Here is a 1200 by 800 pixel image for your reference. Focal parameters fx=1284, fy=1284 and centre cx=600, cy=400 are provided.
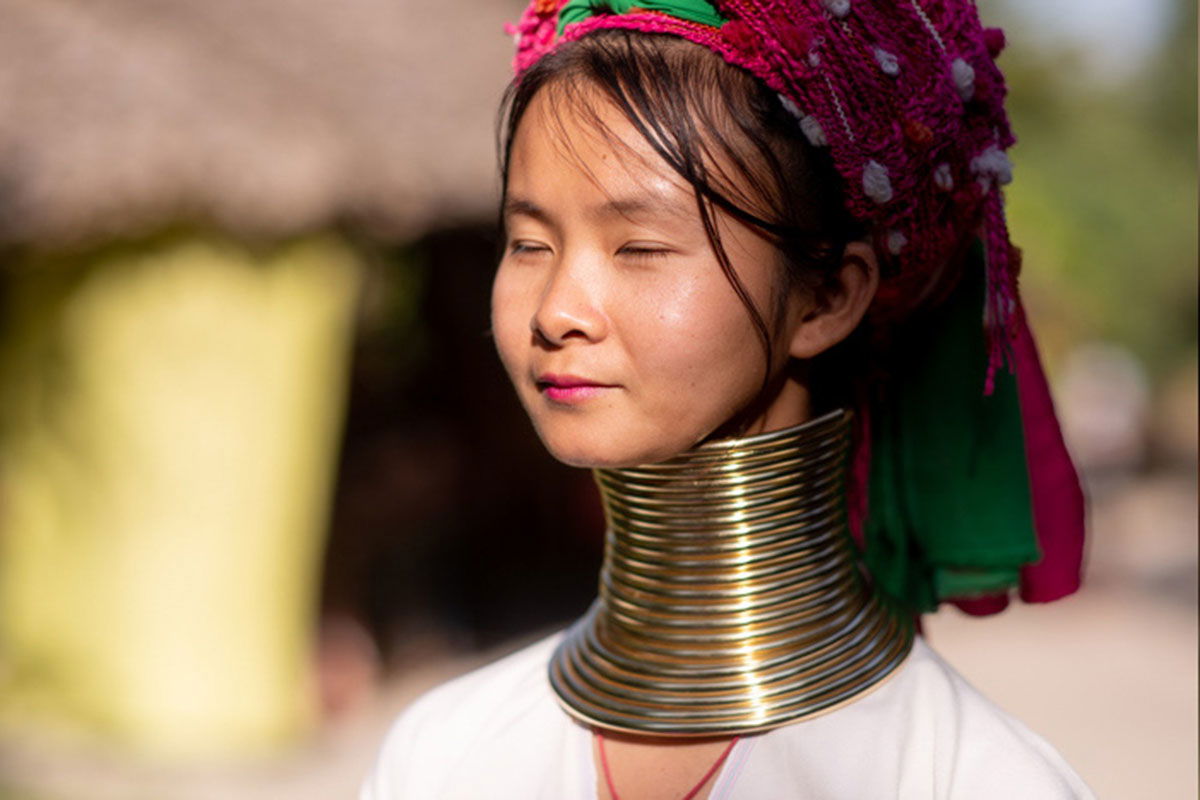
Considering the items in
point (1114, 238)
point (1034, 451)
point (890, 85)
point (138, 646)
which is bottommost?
point (1114, 238)

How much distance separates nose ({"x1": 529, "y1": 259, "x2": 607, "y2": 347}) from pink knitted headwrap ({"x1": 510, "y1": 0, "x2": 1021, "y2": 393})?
0.32 metres

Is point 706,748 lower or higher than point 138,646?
higher

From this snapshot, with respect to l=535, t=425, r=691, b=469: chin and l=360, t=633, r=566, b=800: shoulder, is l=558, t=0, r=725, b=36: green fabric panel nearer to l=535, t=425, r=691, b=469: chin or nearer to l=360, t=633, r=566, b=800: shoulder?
l=535, t=425, r=691, b=469: chin

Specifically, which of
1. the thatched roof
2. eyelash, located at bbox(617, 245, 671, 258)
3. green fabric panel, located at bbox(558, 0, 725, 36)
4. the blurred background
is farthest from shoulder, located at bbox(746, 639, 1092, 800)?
the thatched roof

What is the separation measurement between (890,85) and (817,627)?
71cm

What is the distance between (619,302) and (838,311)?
347mm

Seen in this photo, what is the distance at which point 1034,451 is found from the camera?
194cm

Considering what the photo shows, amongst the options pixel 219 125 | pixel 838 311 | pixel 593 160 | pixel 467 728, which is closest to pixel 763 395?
pixel 838 311

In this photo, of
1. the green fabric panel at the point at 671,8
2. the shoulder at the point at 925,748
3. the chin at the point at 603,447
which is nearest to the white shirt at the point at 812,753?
the shoulder at the point at 925,748

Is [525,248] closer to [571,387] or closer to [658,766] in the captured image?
[571,387]

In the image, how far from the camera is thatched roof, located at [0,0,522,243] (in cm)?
484

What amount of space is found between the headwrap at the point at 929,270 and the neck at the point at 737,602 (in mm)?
210

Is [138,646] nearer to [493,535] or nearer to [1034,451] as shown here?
[493,535]

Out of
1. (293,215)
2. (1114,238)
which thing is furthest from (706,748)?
(1114,238)
